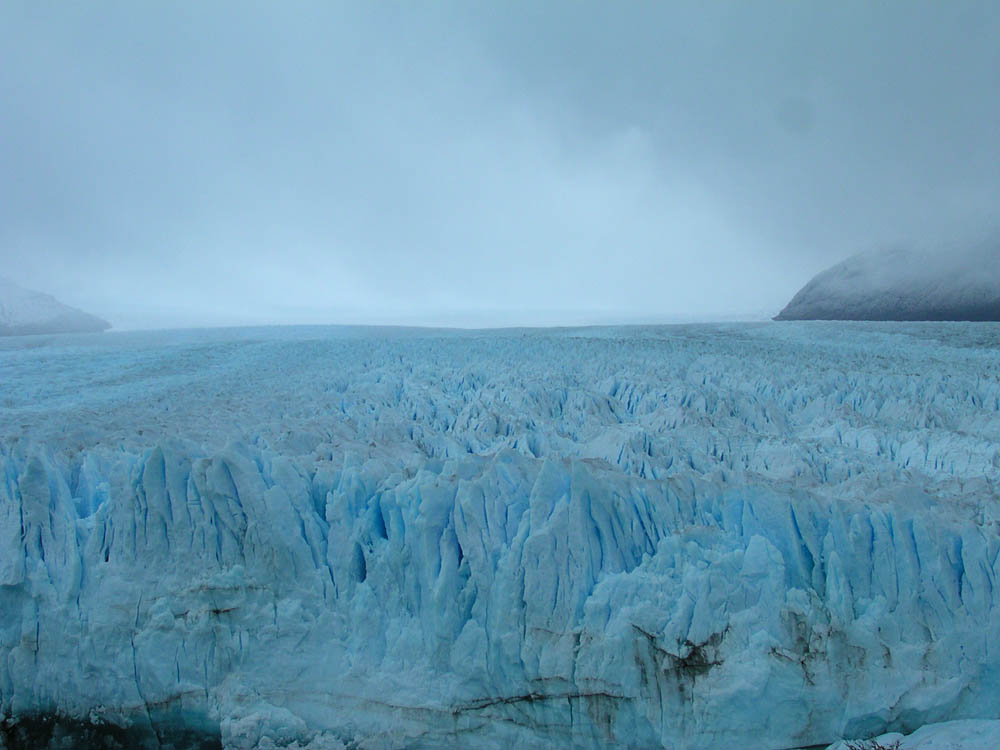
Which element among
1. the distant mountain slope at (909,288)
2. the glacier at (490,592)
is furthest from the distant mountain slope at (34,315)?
the distant mountain slope at (909,288)

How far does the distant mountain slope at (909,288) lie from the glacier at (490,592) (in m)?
19.4

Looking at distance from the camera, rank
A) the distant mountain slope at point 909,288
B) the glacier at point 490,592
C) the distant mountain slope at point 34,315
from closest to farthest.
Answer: the glacier at point 490,592 → the distant mountain slope at point 909,288 → the distant mountain slope at point 34,315

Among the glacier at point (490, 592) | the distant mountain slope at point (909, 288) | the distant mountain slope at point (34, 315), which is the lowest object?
the glacier at point (490, 592)

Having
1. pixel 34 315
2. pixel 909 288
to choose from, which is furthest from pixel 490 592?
pixel 34 315

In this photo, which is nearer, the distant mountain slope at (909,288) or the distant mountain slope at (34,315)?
the distant mountain slope at (909,288)

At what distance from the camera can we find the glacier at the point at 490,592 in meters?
4.05

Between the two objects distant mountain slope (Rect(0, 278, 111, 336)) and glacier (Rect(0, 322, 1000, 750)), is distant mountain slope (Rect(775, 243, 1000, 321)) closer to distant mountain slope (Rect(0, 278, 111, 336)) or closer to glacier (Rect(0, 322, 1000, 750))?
glacier (Rect(0, 322, 1000, 750))

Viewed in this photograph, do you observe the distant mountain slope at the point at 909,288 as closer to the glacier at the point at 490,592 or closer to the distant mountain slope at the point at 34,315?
the glacier at the point at 490,592

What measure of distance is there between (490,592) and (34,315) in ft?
99.4

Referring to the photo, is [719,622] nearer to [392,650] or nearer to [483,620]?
[483,620]

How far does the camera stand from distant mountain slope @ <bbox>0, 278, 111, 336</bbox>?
2592 centimetres

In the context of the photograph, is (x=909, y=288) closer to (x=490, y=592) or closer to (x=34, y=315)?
(x=490, y=592)

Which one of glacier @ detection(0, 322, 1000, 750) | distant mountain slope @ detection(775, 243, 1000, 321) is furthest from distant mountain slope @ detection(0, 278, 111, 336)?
distant mountain slope @ detection(775, 243, 1000, 321)

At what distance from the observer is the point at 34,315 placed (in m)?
27.1
